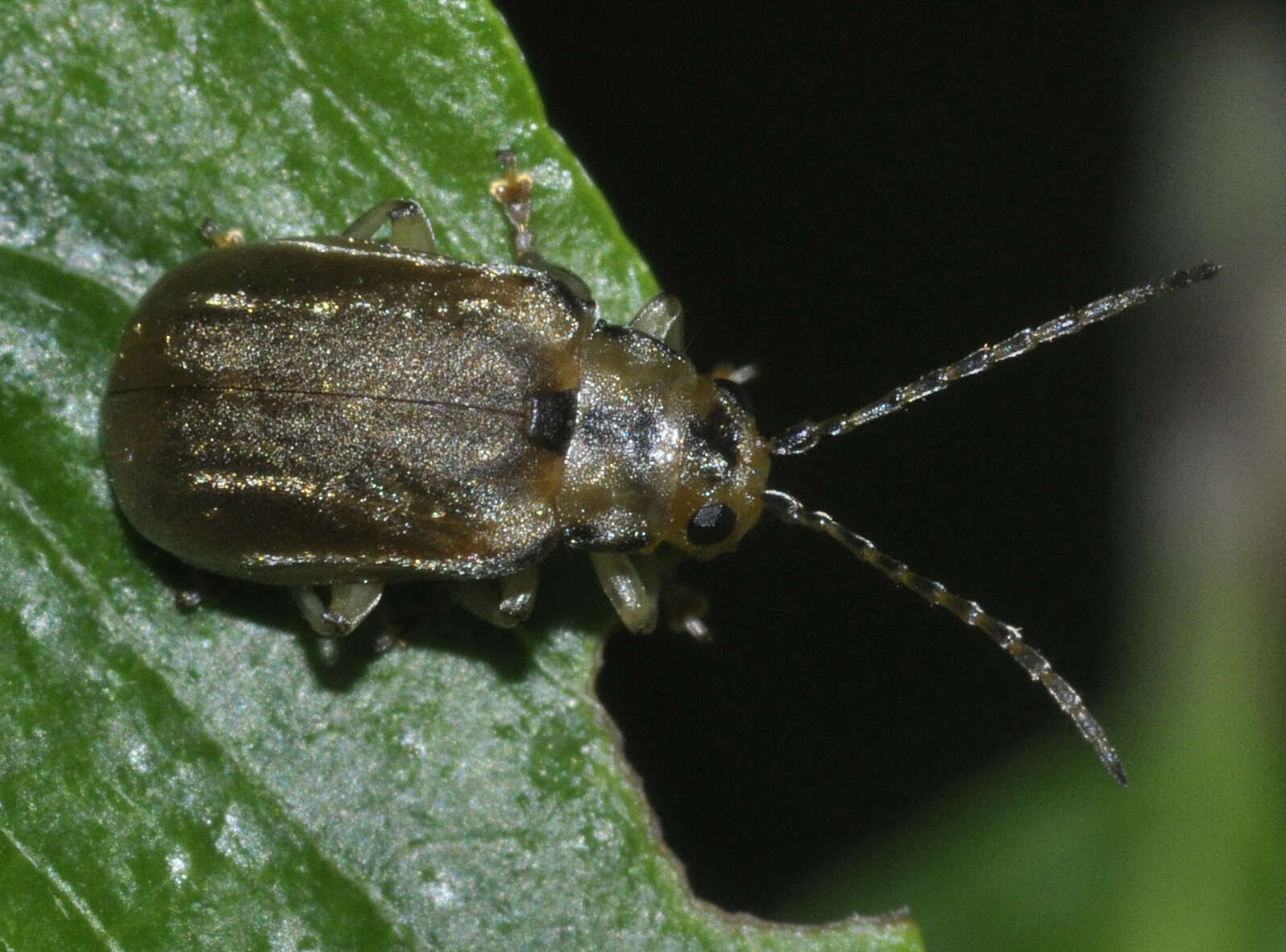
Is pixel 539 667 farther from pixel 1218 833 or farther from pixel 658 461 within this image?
pixel 1218 833

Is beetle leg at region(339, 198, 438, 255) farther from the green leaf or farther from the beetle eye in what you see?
the beetle eye

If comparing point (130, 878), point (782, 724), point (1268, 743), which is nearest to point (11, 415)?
point (130, 878)

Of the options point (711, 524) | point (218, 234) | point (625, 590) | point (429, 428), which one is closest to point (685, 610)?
point (625, 590)

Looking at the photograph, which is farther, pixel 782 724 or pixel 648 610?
pixel 782 724

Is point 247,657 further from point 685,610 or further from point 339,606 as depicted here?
point 685,610

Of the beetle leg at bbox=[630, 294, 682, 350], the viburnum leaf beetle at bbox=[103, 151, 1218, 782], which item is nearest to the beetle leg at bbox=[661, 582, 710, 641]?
the viburnum leaf beetle at bbox=[103, 151, 1218, 782]

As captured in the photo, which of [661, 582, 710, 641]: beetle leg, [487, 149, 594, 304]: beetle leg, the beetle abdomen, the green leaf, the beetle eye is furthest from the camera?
[661, 582, 710, 641]: beetle leg
